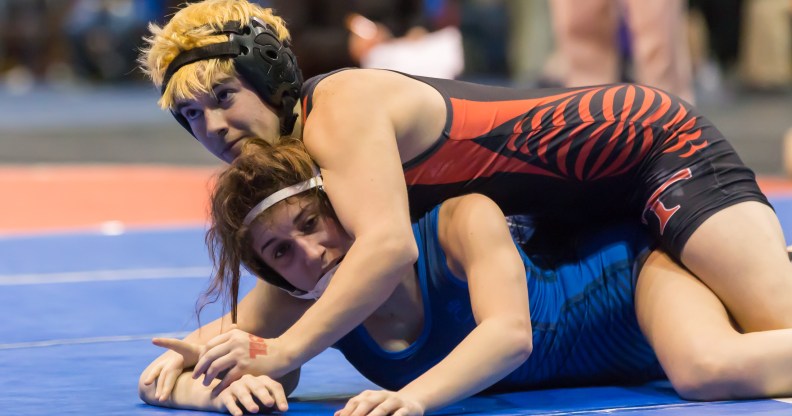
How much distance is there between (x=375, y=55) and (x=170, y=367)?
518 cm

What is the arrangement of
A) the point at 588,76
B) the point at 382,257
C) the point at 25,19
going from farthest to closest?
the point at 25,19
the point at 588,76
the point at 382,257

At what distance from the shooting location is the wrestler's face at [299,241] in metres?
2.68

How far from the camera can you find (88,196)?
21.5 ft

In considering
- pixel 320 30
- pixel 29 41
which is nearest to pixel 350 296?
pixel 320 30

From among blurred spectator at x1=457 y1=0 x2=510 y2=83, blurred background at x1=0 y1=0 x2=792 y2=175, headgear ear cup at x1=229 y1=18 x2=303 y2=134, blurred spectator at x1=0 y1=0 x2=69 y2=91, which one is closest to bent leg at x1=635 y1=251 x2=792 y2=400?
headgear ear cup at x1=229 y1=18 x2=303 y2=134

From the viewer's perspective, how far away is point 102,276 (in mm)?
4461

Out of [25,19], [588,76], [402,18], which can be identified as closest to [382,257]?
[588,76]

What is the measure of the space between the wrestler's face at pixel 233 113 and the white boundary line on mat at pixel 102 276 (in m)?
1.63

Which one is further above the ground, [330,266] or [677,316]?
[330,266]

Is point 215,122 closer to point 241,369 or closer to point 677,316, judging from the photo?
point 241,369

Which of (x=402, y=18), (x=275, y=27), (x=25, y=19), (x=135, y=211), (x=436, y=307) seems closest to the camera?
(x=436, y=307)

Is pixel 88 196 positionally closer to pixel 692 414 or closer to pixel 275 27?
pixel 275 27

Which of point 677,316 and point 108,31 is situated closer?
point 677,316

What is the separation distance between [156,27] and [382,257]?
2.68 feet
